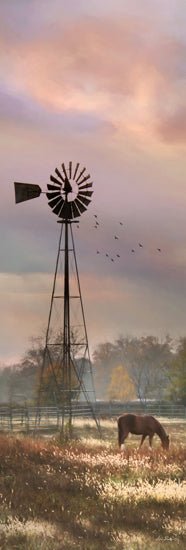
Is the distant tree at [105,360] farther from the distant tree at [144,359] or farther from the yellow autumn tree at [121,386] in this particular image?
the yellow autumn tree at [121,386]

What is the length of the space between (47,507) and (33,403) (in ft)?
135

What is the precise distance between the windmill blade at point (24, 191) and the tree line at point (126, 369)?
40.0 metres

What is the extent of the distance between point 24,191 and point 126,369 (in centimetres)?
7319

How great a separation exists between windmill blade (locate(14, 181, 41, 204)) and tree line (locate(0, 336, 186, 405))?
39998mm

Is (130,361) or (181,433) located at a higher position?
(130,361)

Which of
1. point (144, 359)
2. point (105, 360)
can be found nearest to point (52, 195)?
point (144, 359)

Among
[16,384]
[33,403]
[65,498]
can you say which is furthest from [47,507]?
[16,384]

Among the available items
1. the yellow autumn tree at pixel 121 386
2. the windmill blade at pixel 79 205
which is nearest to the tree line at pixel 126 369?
the yellow autumn tree at pixel 121 386

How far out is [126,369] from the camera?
102 metres

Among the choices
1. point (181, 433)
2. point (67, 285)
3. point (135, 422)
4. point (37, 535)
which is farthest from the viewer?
point (181, 433)

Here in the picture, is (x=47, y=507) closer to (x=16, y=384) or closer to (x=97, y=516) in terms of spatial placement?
(x=97, y=516)

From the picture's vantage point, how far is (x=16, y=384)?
288 feet

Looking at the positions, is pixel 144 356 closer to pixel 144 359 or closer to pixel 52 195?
pixel 144 359

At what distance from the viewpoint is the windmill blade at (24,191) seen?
31922mm
